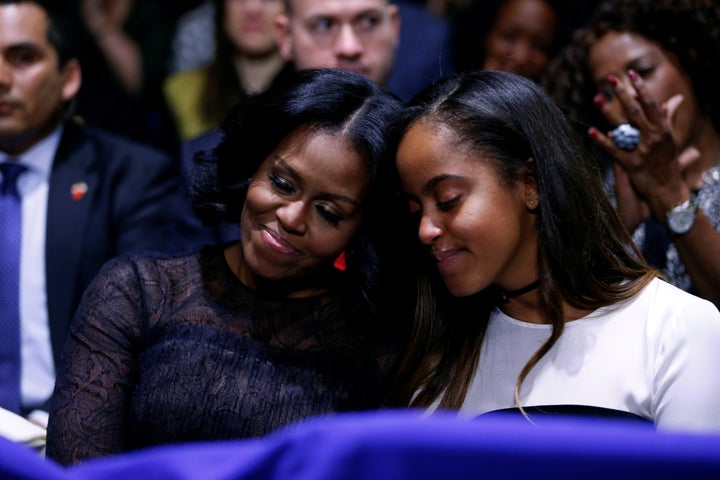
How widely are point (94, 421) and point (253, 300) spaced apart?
0.33 meters

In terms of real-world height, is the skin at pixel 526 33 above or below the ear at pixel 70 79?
above

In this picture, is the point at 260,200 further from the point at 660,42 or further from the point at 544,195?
the point at 660,42

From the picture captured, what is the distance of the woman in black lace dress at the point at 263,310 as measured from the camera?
167cm

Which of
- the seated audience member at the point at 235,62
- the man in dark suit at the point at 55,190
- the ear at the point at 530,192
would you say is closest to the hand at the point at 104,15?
the seated audience member at the point at 235,62

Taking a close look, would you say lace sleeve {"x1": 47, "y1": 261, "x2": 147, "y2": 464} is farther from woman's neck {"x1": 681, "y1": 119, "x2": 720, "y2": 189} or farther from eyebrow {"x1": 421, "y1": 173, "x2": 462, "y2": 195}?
woman's neck {"x1": 681, "y1": 119, "x2": 720, "y2": 189}

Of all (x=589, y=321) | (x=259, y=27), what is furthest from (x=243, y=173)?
(x=259, y=27)

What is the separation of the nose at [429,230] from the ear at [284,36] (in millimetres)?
1252

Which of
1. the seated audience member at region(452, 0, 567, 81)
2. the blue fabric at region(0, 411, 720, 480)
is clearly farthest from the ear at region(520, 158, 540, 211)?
the seated audience member at region(452, 0, 567, 81)

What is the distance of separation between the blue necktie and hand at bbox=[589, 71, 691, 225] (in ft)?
4.35

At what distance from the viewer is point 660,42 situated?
7.47 ft

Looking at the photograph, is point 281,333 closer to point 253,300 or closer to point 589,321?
point 253,300

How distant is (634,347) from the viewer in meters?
1.58

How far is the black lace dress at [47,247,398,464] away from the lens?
1.66 m

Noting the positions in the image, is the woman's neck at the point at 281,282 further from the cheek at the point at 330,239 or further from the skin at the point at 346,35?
the skin at the point at 346,35
